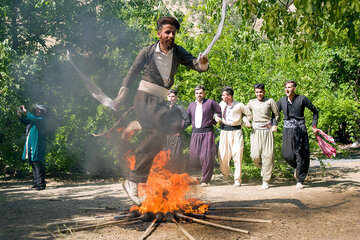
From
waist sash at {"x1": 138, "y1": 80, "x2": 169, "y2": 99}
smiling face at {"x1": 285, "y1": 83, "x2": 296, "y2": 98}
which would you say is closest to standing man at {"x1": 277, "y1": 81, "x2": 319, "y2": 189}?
smiling face at {"x1": 285, "y1": 83, "x2": 296, "y2": 98}

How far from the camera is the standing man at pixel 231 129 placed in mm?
→ 8234

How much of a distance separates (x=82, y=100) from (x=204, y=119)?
14.8 ft

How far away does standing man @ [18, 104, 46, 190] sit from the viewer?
8359 mm

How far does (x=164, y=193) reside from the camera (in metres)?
4.76

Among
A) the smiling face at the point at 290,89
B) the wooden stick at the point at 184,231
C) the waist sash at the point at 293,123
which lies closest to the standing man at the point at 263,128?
the waist sash at the point at 293,123

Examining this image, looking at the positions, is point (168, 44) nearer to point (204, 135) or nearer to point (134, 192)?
point (134, 192)

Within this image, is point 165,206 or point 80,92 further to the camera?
point 80,92

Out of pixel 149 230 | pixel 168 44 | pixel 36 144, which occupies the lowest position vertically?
pixel 149 230

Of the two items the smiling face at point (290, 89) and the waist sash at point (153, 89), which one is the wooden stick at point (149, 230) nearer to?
the waist sash at point (153, 89)

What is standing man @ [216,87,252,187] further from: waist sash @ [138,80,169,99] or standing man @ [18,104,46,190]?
standing man @ [18,104,46,190]

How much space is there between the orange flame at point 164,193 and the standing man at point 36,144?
4470mm

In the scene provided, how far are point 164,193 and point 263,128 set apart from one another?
3.99 meters

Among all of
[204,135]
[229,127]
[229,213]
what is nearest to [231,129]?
[229,127]

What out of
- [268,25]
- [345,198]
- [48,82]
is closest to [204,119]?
[345,198]
